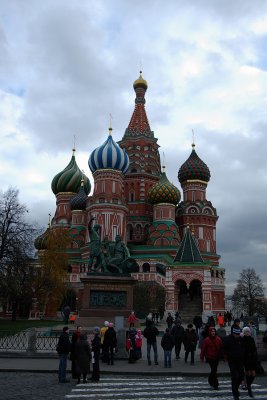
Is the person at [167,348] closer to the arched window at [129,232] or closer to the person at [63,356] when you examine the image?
the person at [63,356]

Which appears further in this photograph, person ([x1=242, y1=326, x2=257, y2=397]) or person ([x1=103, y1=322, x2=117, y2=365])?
person ([x1=103, y1=322, x2=117, y2=365])

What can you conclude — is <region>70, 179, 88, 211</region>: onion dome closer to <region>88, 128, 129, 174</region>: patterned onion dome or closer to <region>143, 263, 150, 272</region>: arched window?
<region>88, 128, 129, 174</region>: patterned onion dome

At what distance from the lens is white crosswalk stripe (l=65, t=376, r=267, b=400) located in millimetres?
9469

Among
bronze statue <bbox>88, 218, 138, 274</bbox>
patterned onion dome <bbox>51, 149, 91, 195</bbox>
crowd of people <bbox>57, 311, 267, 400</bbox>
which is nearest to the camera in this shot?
crowd of people <bbox>57, 311, 267, 400</bbox>

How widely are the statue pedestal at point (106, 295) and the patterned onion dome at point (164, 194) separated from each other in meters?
36.2

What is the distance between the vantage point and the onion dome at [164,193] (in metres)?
58.4

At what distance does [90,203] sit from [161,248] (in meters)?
10.7

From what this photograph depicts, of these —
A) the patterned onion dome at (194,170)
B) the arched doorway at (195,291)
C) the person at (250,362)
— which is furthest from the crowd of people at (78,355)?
the patterned onion dome at (194,170)

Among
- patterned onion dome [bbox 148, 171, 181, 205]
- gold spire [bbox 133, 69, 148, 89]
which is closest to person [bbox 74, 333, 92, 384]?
patterned onion dome [bbox 148, 171, 181, 205]

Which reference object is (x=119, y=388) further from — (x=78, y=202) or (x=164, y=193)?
(x=78, y=202)

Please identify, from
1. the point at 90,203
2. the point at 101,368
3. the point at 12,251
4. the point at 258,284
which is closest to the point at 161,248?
the point at 90,203

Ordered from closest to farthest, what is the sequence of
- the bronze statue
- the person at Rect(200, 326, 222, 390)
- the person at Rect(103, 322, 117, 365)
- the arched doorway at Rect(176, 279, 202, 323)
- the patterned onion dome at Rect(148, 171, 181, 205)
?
the person at Rect(200, 326, 222, 390), the person at Rect(103, 322, 117, 365), the bronze statue, the arched doorway at Rect(176, 279, 202, 323), the patterned onion dome at Rect(148, 171, 181, 205)

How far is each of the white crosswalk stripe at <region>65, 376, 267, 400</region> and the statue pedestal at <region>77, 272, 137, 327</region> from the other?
991cm

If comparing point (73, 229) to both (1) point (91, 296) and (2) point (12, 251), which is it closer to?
(2) point (12, 251)
